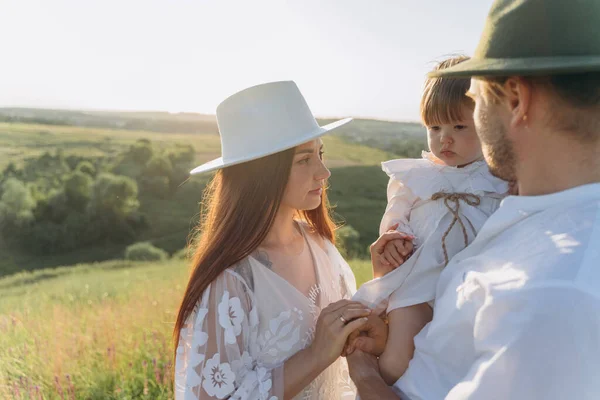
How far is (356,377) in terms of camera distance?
234 centimetres

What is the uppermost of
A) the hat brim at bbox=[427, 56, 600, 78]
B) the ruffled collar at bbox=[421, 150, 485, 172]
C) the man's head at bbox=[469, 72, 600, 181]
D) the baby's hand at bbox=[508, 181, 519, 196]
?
the hat brim at bbox=[427, 56, 600, 78]

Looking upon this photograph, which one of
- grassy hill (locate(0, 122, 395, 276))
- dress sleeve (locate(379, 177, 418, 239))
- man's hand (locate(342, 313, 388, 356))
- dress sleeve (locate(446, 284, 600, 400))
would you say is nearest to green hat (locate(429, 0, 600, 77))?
dress sleeve (locate(446, 284, 600, 400))

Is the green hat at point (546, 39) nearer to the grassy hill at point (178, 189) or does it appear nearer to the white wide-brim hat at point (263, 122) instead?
the white wide-brim hat at point (263, 122)

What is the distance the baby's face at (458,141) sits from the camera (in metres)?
2.65

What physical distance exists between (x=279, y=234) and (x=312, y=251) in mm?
234

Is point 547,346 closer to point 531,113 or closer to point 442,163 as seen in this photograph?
point 531,113

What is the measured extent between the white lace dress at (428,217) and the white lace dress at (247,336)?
0.33m

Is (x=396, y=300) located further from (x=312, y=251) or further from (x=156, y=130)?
(x=156, y=130)

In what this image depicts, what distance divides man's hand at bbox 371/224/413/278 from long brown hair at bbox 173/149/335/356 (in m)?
0.52

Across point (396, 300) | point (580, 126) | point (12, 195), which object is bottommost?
point (12, 195)

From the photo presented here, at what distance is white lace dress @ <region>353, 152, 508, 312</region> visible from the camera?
96.8 inches

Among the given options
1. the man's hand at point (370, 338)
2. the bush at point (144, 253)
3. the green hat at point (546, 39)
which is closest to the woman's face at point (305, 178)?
the man's hand at point (370, 338)

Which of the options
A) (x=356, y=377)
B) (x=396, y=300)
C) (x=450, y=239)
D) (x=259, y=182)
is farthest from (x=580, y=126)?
(x=259, y=182)

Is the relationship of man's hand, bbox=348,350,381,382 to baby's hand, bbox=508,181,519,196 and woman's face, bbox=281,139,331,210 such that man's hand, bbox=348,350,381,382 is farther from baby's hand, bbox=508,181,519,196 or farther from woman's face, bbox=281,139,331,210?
baby's hand, bbox=508,181,519,196
